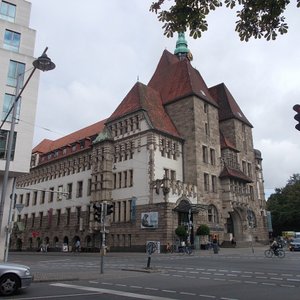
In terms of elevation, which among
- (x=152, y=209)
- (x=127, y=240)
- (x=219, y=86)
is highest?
(x=219, y=86)

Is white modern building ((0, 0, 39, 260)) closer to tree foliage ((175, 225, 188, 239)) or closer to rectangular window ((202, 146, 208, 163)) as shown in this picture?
tree foliage ((175, 225, 188, 239))

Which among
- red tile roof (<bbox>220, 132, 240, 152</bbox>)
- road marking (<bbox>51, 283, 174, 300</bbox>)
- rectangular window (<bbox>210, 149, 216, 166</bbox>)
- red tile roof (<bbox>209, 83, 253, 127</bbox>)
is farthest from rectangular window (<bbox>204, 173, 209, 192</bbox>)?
road marking (<bbox>51, 283, 174, 300</bbox>)

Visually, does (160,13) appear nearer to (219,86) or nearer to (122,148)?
(122,148)

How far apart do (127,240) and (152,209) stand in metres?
5.14

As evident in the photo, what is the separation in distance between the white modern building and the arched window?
24906 mm

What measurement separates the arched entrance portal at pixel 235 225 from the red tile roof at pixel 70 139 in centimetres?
2320

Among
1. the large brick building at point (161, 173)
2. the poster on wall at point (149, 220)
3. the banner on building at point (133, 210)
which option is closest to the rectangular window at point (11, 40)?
the large brick building at point (161, 173)

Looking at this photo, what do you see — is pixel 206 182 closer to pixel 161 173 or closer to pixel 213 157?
pixel 213 157

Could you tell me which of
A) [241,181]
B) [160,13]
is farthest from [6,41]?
[241,181]

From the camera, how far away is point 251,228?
52625 millimetres

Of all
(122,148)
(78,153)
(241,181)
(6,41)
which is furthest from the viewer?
(78,153)

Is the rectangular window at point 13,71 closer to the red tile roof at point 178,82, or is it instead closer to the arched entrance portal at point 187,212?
the arched entrance portal at point 187,212

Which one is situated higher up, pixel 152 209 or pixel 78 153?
pixel 78 153

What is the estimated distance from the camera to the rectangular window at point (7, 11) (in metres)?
32.6
